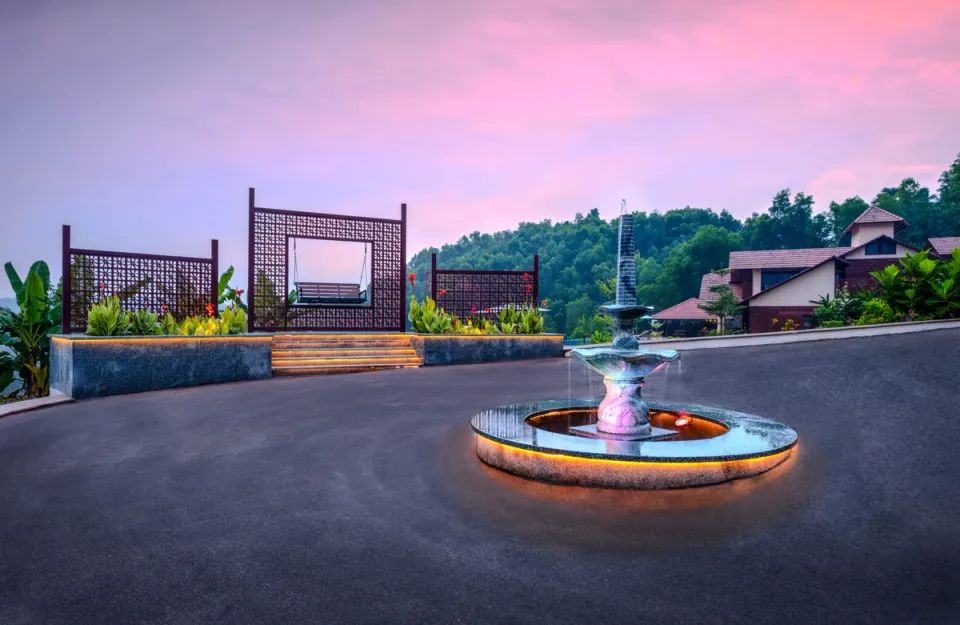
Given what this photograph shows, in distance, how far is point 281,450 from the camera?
192 inches

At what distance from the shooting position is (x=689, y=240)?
58375mm

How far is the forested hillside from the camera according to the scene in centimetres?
4472

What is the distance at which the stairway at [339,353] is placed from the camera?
32.8 ft

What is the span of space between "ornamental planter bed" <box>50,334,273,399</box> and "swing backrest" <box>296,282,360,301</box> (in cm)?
296

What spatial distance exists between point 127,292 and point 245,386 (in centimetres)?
361

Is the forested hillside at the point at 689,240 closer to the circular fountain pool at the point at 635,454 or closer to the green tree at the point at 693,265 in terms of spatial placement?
the green tree at the point at 693,265

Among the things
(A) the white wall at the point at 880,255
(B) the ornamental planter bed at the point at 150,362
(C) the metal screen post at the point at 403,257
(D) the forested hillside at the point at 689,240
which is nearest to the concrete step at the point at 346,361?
(B) the ornamental planter bed at the point at 150,362

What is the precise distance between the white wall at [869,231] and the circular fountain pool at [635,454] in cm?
3399

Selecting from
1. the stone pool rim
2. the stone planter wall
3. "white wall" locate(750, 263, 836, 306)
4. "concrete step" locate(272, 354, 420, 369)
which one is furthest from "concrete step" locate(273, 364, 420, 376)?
"white wall" locate(750, 263, 836, 306)

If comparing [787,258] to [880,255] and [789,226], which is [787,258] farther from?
[789,226]

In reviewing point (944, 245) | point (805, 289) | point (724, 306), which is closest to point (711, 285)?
point (724, 306)

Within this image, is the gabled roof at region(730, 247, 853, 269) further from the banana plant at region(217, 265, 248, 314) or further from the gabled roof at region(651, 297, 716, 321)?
the banana plant at region(217, 265, 248, 314)

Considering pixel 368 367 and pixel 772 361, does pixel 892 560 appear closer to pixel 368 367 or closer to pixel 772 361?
pixel 772 361

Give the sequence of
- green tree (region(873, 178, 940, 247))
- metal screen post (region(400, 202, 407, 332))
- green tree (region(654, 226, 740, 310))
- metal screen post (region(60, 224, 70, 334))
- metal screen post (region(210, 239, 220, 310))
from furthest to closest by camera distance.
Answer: green tree (region(654, 226, 740, 310)) → green tree (region(873, 178, 940, 247)) → metal screen post (region(400, 202, 407, 332)) → metal screen post (region(210, 239, 220, 310)) → metal screen post (region(60, 224, 70, 334))
